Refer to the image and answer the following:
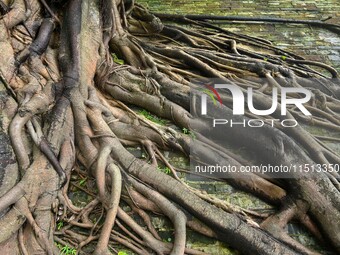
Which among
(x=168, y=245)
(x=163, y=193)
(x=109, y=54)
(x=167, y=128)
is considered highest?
(x=109, y=54)

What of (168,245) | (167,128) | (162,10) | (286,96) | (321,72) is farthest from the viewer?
(162,10)

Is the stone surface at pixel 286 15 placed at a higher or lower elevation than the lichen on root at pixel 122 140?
higher

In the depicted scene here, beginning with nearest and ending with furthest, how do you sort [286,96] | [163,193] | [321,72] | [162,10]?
[163,193]
[286,96]
[321,72]
[162,10]

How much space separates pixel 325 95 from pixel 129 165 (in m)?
2.10

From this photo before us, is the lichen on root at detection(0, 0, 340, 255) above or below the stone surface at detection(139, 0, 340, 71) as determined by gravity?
below

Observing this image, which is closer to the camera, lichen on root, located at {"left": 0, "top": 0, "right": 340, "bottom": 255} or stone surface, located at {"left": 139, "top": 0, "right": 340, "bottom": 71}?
lichen on root, located at {"left": 0, "top": 0, "right": 340, "bottom": 255}

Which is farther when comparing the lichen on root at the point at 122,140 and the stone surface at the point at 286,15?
the stone surface at the point at 286,15

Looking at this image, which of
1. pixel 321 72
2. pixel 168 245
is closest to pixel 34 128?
pixel 168 245

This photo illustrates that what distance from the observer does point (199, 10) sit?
519 centimetres

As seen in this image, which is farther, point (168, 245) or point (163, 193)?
point (163, 193)

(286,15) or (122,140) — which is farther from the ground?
(286,15)

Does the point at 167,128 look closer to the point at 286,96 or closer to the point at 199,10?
the point at 286,96

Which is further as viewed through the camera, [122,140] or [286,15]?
[286,15]

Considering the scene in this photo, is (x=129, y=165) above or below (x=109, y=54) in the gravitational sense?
below
